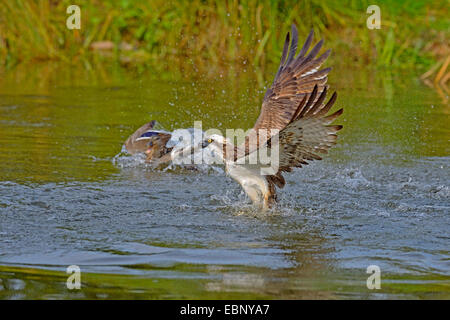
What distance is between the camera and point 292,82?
629 cm

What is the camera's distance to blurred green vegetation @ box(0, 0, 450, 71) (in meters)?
12.4

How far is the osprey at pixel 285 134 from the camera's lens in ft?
15.6

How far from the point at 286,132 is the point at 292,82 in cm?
157

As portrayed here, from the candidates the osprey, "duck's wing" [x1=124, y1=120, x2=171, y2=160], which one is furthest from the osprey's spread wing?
"duck's wing" [x1=124, y1=120, x2=171, y2=160]

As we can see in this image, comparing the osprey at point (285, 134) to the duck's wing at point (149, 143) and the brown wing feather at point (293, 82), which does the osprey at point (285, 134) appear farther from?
the duck's wing at point (149, 143)

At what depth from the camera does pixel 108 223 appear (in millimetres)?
5086

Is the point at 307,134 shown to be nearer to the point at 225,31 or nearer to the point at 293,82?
the point at 293,82

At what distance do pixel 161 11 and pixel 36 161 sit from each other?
680 centimetres

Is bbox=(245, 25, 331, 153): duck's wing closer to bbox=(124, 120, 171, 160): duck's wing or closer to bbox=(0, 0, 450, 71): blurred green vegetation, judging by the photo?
bbox=(124, 120, 171, 160): duck's wing

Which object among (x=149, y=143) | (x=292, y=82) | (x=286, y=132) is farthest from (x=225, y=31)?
(x=286, y=132)

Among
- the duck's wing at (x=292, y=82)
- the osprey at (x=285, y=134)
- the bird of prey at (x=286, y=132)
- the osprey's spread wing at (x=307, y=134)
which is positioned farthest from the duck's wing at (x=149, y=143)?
the osprey's spread wing at (x=307, y=134)

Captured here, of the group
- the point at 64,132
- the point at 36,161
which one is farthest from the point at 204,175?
the point at 64,132

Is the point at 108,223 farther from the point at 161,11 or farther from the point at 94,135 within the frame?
the point at 161,11
